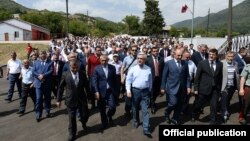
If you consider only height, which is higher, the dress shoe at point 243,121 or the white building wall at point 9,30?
the white building wall at point 9,30

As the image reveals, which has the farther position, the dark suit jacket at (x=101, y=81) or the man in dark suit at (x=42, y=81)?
the man in dark suit at (x=42, y=81)

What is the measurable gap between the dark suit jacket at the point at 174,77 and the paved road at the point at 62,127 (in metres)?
1.14

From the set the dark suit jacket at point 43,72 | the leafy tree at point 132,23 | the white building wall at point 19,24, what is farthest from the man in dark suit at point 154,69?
the leafy tree at point 132,23

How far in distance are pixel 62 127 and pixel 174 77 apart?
3359 millimetres

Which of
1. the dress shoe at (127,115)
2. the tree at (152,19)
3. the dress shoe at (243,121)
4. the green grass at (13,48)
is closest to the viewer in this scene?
the dress shoe at (243,121)

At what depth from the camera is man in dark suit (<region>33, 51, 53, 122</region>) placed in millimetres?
9641

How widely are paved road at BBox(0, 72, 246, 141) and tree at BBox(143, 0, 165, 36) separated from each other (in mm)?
66701

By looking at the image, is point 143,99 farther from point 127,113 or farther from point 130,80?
point 127,113

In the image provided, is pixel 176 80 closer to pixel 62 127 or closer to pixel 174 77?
pixel 174 77

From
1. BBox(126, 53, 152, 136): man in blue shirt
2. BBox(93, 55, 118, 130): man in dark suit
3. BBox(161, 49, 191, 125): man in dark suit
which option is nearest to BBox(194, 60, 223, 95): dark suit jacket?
BBox(161, 49, 191, 125): man in dark suit

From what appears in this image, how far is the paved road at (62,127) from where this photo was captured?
Answer: 801 centimetres

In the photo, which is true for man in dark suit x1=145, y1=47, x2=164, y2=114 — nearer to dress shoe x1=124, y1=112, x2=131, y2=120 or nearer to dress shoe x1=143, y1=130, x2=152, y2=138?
dress shoe x1=124, y1=112, x2=131, y2=120

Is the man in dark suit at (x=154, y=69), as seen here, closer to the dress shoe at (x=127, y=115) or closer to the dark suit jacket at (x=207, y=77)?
the dress shoe at (x=127, y=115)

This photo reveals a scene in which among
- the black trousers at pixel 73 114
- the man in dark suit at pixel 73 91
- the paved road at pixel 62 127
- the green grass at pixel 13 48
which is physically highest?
the green grass at pixel 13 48
